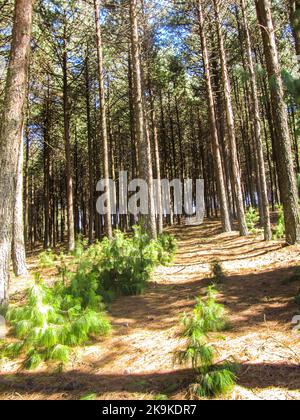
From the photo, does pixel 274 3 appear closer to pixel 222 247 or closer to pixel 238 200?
pixel 238 200

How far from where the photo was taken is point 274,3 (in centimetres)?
1638

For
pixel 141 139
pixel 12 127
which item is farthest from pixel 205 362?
pixel 141 139

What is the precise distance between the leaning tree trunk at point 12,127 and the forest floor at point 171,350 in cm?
198

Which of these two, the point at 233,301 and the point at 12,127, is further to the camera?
the point at 12,127

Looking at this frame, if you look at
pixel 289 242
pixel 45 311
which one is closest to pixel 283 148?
pixel 289 242

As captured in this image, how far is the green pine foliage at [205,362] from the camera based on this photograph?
3.21 m

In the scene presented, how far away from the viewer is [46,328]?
15.8 feet

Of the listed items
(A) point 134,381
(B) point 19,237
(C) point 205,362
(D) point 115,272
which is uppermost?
(B) point 19,237

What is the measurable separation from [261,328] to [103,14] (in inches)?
605

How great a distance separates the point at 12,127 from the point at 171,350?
170 inches

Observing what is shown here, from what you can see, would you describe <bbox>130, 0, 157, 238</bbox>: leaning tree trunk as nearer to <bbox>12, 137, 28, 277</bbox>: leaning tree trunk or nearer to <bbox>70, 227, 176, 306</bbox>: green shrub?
<bbox>70, 227, 176, 306</bbox>: green shrub

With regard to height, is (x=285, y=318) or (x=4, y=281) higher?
(x=4, y=281)

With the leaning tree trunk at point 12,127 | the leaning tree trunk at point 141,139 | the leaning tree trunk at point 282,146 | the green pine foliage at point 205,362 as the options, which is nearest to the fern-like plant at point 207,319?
the green pine foliage at point 205,362

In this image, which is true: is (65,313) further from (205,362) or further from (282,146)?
(282,146)
